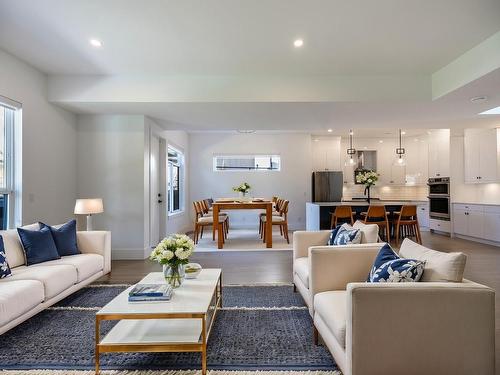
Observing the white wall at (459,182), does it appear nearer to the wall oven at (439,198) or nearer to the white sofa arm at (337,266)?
the wall oven at (439,198)

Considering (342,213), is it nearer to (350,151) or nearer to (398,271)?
(350,151)

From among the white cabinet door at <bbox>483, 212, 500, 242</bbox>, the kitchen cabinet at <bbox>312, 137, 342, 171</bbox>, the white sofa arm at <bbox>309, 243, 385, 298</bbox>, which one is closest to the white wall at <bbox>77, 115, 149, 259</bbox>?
the white sofa arm at <bbox>309, 243, 385, 298</bbox>

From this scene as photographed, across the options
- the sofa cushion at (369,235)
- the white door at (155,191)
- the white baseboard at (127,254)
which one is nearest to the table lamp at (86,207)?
the white baseboard at (127,254)

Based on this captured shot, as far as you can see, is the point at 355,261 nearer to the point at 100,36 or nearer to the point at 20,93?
the point at 100,36

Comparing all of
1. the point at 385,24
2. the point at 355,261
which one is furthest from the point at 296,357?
the point at 385,24

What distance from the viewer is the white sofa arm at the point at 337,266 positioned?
7.49ft

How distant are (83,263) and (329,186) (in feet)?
21.6

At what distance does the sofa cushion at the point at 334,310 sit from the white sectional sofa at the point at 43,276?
228cm

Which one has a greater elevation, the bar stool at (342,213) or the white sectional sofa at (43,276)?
the bar stool at (342,213)

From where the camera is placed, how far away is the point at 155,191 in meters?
5.68

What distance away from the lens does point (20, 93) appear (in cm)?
376

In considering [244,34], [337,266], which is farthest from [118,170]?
[337,266]

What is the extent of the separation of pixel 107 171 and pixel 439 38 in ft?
16.4

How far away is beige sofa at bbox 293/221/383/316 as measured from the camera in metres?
2.38
